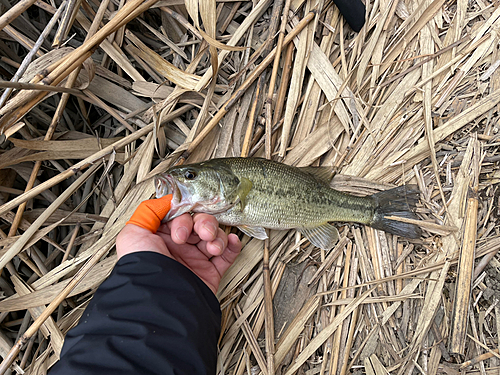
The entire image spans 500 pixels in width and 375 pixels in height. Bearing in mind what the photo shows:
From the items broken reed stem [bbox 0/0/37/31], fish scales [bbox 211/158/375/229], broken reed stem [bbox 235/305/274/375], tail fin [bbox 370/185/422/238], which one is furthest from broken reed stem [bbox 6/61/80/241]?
tail fin [bbox 370/185/422/238]

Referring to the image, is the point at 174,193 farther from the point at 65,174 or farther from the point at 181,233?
the point at 65,174

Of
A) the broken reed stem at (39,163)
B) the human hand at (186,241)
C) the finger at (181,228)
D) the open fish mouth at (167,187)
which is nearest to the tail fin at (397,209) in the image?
the human hand at (186,241)

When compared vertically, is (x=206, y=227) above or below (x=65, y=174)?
below

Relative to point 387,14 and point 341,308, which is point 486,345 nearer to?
point 341,308

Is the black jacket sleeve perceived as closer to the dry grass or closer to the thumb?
the thumb

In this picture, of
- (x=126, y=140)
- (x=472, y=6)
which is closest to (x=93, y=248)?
(x=126, y=140)

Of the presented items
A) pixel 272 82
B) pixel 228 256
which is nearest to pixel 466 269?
pixel 228 256
